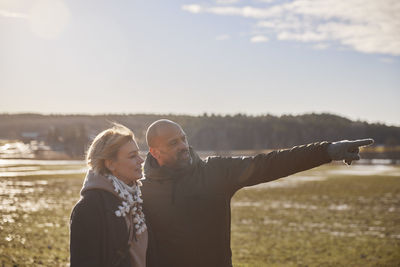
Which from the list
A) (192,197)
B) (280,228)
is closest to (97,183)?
(192,197)

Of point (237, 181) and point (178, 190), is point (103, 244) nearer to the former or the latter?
point (178, 190)

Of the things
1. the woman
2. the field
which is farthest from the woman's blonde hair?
the field

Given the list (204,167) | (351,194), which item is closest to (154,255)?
(204,167)

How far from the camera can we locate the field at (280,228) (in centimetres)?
1196

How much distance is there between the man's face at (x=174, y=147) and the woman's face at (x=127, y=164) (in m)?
0.61

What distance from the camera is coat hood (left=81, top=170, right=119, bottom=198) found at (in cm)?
319

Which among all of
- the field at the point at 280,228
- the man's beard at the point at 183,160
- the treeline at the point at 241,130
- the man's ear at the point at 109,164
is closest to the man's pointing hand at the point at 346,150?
the man's beard at the point at 183,160

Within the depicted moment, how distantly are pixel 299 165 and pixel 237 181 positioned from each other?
54 cm

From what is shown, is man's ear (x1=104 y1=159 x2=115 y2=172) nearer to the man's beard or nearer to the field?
the man's beard

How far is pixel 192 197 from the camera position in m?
3.90

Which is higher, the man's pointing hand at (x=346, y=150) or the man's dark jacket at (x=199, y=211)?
the man's pointing hand at (x=346, y=150)

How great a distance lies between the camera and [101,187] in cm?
319

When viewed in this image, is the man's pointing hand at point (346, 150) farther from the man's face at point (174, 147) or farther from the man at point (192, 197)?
the man's face at point (174, 147)

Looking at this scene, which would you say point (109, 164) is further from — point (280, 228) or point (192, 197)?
point (280, 228)
